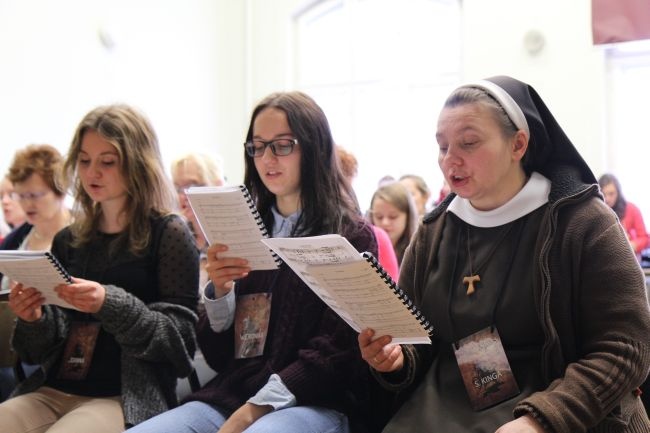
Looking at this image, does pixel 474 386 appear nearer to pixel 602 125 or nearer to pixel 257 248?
pixel 257 248

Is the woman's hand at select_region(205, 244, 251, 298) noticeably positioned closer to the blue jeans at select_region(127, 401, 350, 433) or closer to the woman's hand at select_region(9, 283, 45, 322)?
the blue jeans at select_region(127, 401, 350, 433)

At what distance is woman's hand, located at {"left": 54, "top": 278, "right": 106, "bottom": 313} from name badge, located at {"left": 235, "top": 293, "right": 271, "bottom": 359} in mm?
421

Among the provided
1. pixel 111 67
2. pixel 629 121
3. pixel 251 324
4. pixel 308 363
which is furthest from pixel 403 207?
pixel 629 121

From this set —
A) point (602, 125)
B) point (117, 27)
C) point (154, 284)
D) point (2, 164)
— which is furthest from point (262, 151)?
point (602, 125)

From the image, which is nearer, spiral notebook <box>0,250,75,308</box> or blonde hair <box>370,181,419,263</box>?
spiral notebook <box>0,250,75,308</box>

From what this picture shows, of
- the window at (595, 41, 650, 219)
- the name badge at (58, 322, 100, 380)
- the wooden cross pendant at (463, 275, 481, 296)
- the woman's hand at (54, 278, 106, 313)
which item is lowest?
the name badge at (58, 322, 100, 380)

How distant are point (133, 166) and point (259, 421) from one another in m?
1.05

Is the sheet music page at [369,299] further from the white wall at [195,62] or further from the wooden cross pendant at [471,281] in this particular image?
the white wall at [195,62]

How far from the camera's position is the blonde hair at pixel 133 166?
93.8 inches

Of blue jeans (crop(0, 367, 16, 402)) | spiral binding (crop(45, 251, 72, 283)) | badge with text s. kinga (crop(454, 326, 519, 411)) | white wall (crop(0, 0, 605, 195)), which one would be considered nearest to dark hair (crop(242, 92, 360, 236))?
badge with text s. kinga (crop(454, 326, 519, 411))

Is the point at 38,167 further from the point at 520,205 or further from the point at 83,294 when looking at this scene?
the point at 520,205

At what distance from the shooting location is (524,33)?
7.70 meters

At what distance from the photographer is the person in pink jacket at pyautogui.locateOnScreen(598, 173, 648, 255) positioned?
6.42 metres

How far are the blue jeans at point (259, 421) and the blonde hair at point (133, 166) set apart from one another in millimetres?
624
